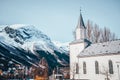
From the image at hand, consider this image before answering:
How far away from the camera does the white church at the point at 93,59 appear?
36572 millimetres

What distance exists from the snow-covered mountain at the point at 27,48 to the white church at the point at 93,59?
49.7 meters

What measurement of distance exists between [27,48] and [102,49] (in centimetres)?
9422

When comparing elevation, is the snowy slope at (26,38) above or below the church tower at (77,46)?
above

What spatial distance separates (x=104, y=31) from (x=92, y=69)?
1550 centimetres

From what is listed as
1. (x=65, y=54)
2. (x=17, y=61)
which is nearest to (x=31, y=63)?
(x=17, y=61)

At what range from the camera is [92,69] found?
131 ft

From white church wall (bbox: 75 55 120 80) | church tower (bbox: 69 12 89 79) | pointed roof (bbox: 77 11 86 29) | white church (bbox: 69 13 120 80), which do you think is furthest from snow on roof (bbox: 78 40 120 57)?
pointed roof (bbox: 77 11 86 29)

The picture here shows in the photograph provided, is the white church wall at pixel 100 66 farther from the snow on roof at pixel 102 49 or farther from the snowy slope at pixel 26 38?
the snowy slope at pixel 26 38

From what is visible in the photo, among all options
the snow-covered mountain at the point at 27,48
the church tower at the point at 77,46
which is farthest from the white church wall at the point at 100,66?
the snow-covered mountain at the point at 27,48

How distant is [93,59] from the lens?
4009cm

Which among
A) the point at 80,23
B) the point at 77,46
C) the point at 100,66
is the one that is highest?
the point at 80,23

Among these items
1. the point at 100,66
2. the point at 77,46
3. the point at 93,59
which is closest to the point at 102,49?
the point at 93,59

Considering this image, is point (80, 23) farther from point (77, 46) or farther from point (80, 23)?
point (77, 46)

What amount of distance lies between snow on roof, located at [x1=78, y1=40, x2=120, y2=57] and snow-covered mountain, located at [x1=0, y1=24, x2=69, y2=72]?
51926mm
